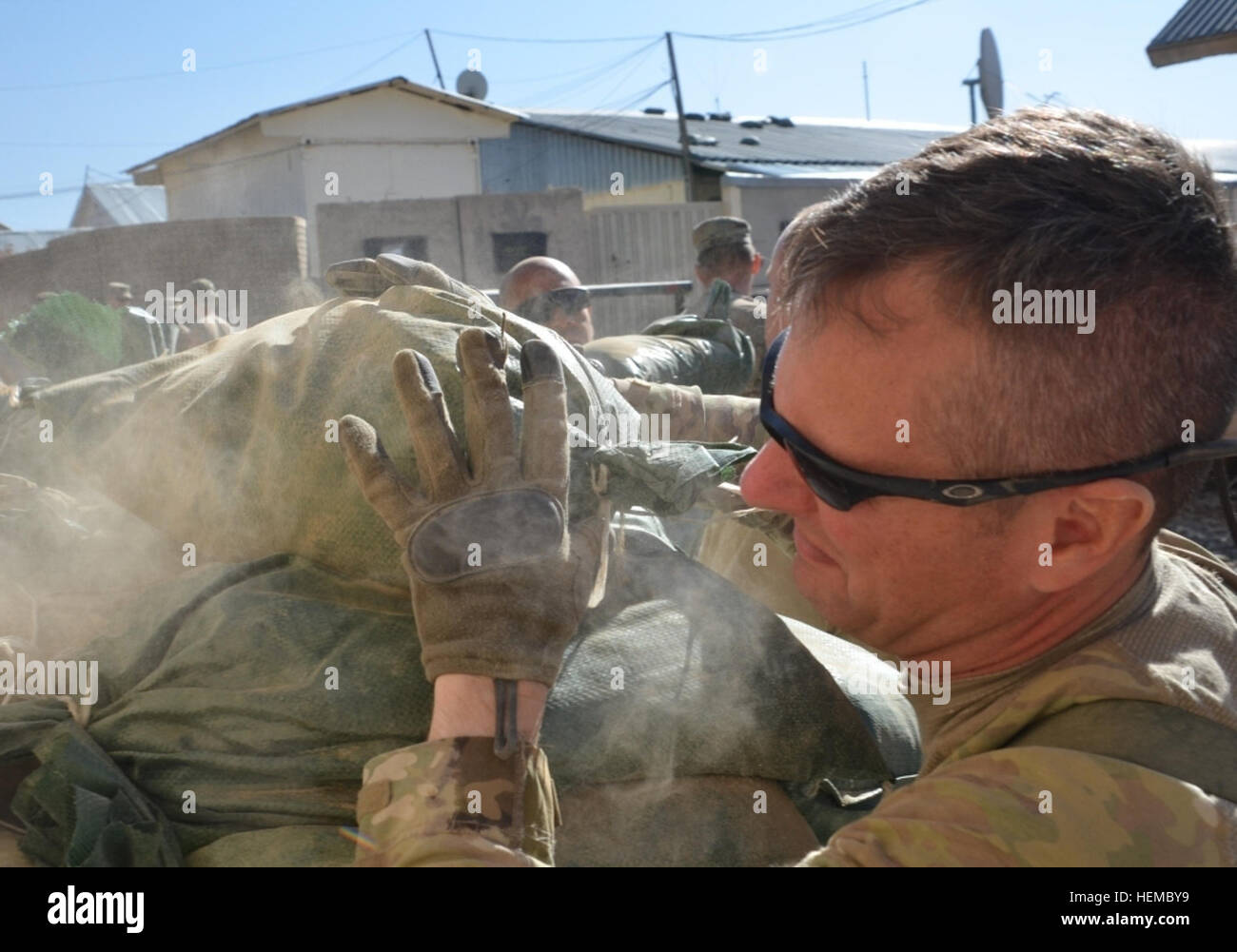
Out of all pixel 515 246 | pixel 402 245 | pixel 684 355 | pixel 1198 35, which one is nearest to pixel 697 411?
pixel 684 355

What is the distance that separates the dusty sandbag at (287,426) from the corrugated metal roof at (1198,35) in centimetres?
529

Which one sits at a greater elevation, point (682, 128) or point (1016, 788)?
point (682, 128)

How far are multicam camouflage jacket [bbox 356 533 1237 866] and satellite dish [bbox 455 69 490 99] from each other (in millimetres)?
15931

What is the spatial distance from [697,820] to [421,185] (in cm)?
1380

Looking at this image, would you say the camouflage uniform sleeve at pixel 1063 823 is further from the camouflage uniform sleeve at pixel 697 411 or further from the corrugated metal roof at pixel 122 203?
the corrugated metal roof at pixel 122 203

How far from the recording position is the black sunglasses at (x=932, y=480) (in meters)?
1.11

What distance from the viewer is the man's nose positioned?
1314 millimetres

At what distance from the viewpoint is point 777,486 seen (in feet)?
4.35

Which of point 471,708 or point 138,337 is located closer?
point 471,708

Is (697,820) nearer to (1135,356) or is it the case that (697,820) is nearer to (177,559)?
(1135,356)

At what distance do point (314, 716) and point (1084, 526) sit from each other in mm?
895

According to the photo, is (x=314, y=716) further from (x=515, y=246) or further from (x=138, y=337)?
(x=515, y=246)

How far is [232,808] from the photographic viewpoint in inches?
53.9

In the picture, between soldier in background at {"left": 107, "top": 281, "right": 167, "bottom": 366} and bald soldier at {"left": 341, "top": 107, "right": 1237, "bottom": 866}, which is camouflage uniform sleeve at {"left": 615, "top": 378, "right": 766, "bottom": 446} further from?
bald soldier at {"left": 341, "top": 107, "right": 1237, "bottom": 866}
